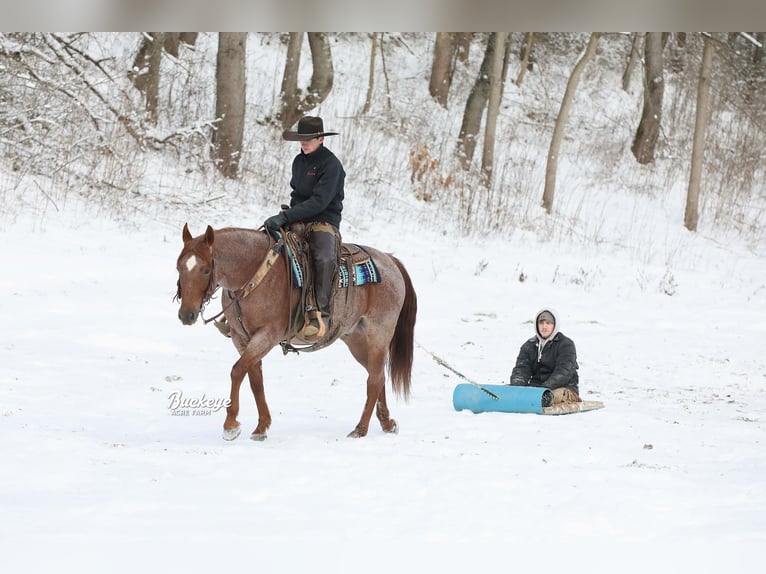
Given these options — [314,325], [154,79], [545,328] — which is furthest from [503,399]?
[154,79]

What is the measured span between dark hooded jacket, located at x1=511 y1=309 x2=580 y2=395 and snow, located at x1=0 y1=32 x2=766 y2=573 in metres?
0.45

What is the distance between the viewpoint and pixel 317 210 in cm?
735

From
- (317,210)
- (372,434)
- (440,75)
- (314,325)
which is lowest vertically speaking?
(372,434)

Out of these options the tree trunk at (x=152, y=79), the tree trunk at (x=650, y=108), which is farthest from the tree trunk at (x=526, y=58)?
the tree trunk at (x=152, y=79)

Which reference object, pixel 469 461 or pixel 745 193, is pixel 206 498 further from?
pixel 745 193

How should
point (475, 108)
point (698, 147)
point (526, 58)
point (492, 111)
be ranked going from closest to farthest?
point (492, 111)
point (698, 147)
point (475, 108)
point (526, 58)

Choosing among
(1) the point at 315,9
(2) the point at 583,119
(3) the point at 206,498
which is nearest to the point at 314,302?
(3) the point at 206,498

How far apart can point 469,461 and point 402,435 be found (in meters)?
1.14

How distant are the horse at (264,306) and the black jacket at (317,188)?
1.02 feet

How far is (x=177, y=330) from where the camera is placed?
11.3 m

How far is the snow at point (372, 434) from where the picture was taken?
4.74 m

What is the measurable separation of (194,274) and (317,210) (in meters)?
1.18

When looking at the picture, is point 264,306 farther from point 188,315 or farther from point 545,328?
point 545,328

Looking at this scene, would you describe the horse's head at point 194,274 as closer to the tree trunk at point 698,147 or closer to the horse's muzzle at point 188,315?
the horse's muzzle at point 188,315
